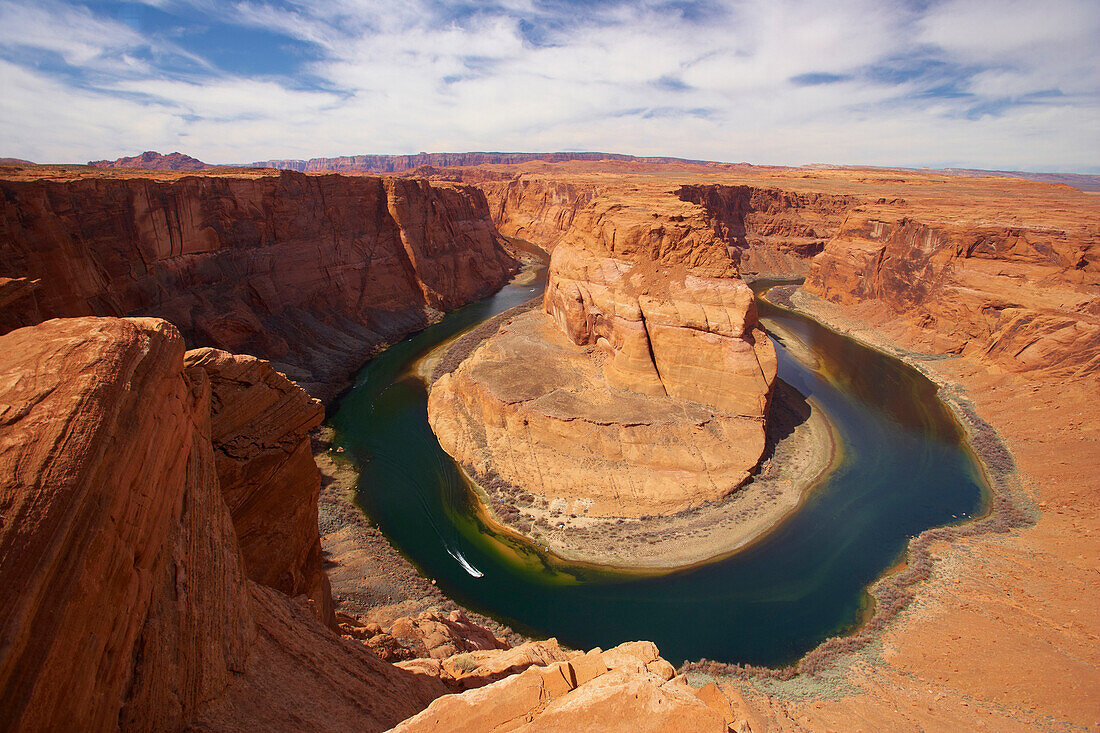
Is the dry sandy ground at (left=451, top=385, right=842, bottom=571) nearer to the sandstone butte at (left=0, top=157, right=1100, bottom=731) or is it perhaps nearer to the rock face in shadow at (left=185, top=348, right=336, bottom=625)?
the sandstone butte at (left=0, top=157, right=1100, bottom=731)

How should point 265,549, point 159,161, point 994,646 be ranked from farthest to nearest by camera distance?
point 159,161 < point 994,646 < point 265,549

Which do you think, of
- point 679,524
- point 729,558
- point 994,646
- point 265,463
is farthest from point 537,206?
point 265,463

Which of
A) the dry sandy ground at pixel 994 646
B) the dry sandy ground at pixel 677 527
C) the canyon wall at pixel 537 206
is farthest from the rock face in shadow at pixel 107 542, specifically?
the canyon wall at pixel 537 206

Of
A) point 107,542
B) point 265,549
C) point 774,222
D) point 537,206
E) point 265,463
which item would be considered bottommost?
point 265,549

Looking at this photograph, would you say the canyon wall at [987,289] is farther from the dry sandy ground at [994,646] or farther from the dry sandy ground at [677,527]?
the dry sandy ground at [677,527]

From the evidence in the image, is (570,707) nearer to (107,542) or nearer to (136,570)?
(136,570)

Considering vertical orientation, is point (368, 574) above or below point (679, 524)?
below
